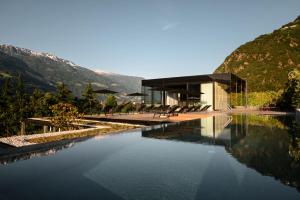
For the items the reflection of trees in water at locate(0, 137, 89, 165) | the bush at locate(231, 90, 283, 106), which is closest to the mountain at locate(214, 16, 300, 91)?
the bush at locate(231, 90, 283, 106)

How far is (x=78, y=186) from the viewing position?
3.19 m

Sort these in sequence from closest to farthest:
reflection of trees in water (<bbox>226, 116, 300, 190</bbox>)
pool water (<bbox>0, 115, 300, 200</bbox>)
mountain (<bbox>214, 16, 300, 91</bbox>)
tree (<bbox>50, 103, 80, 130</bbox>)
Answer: pool water (<bbox>0, 115, 300, 200</bbox>) → reflection of trees in water (<bbox>226, 116, 300, 190</bbox>) → tree (<bbox>50, 103, 80, 130</bbox>) → mountain (<bbox>214, 16, 300, 91</bbox>)

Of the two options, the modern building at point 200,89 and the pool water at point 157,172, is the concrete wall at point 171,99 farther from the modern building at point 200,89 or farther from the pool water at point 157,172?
the pool water at point 157,172

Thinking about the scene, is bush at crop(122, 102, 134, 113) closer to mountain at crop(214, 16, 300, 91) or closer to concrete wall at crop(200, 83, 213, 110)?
concrete wall at crop(200, 83, 213, 110)

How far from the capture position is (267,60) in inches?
2680

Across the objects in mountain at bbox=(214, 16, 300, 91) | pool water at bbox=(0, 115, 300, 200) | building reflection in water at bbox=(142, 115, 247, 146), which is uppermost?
mountain at bbox=(214, 16, 300, 91)

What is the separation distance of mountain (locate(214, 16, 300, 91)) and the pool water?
55909 millimetres

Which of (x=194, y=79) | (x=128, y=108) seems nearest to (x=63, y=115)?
(x=128, y=108)

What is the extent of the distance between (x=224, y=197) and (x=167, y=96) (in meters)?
27.0

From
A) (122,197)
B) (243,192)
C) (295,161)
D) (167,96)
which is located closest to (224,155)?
(295,161)

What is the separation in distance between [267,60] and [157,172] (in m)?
72.9

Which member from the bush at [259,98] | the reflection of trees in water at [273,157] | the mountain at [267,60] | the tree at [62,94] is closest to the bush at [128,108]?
the tree at [62,94]

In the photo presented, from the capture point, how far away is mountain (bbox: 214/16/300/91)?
193 feet

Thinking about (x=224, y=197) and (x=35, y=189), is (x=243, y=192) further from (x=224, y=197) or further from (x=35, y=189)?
(x=35, y=189)
